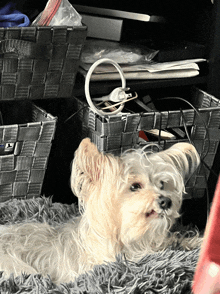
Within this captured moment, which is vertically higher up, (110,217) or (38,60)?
(38,60)

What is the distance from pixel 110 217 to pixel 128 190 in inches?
2.6

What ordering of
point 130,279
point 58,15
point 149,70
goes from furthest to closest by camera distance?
point 149,70
point 58,15
point 130,279

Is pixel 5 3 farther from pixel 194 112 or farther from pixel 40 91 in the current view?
pixel 194 112

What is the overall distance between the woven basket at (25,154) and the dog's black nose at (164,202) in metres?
0.34

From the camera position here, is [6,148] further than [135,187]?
Yes

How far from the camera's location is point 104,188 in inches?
33.9

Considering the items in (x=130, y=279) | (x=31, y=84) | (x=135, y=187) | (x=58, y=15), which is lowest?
(x=130, y=279)

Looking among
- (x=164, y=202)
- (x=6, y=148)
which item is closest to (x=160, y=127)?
(x=164, y=202)

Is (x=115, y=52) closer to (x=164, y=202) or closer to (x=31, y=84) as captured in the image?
(x=31, y=84)

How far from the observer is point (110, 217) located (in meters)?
0.86

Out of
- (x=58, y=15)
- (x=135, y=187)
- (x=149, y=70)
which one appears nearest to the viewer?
(x=135, y=187)

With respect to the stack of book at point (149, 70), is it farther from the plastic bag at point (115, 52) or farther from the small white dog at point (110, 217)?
the small white dog at point (110, 217)

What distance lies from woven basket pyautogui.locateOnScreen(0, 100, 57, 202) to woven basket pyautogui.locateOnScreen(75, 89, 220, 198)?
0.10 m

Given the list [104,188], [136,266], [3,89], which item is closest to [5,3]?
[3,89]
